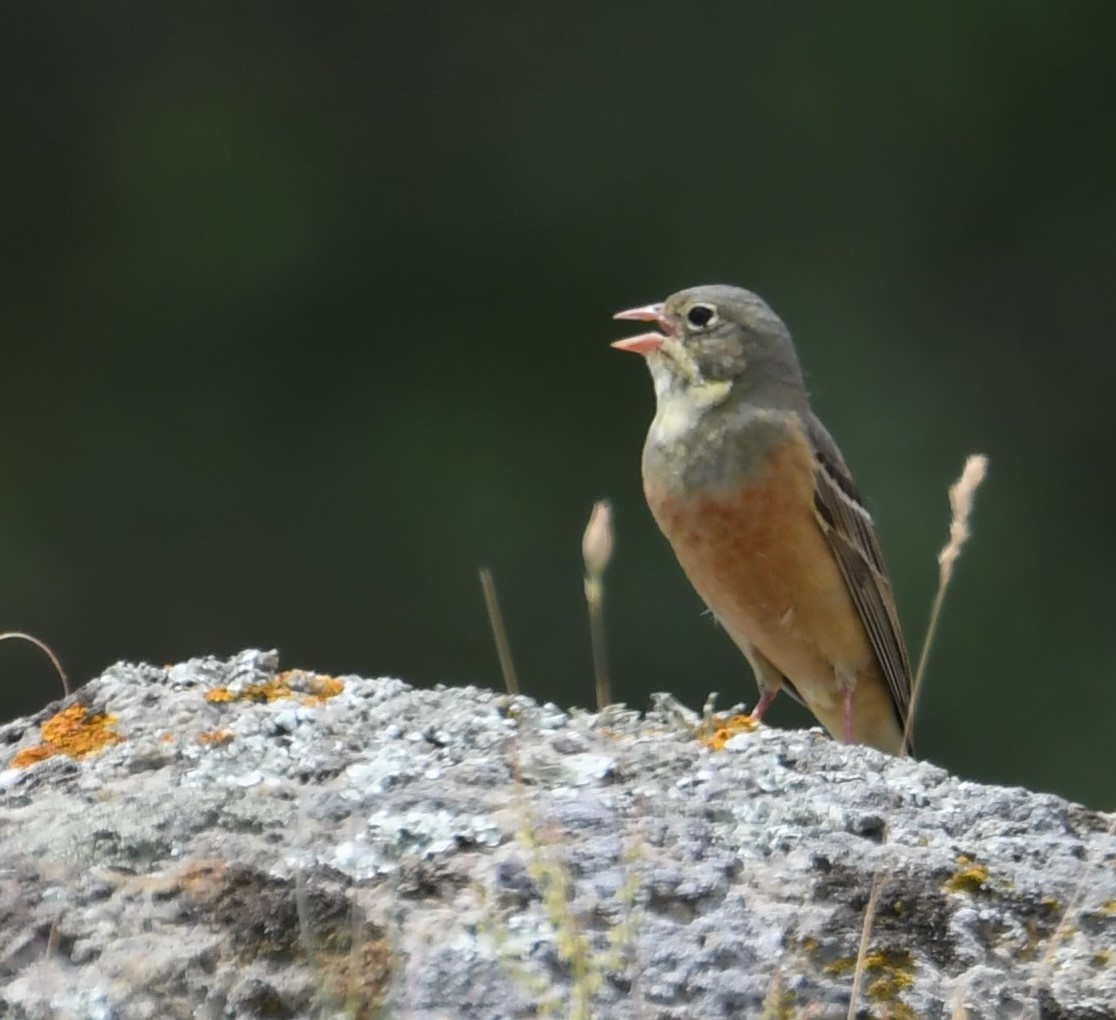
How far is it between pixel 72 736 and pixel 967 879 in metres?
1.25

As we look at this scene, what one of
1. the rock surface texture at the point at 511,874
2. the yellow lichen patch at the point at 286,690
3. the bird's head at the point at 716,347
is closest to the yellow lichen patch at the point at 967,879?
the rock surface texture at the point at 511,874

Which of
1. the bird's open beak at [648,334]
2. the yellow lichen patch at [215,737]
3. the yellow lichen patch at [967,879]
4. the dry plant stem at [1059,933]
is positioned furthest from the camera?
the bird's open beak at [648,334]

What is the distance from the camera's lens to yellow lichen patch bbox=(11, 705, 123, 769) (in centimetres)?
Result: 280

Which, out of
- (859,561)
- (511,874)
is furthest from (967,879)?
(859,561)

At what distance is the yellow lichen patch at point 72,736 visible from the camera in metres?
2.80

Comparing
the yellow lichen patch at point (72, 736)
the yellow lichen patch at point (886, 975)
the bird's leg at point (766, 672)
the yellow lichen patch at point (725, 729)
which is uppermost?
the yellow lichen patch at point (72, 736)

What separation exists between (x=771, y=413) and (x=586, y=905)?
2977 mm

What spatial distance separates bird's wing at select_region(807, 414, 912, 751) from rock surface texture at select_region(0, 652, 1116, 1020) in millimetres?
2207

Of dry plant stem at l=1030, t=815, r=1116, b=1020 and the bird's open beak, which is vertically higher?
the bird's open beak

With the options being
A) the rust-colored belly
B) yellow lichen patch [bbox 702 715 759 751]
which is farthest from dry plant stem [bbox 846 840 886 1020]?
the rust-colored belly

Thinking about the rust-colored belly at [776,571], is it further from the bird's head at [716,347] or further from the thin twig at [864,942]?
the thin twig at [864,942]

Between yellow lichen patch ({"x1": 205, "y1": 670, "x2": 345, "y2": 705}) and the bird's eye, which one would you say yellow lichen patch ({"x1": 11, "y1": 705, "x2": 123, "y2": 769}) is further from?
the bird's eye

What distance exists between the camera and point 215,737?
9.06ft

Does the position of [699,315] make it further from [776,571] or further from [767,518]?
[776,571]
